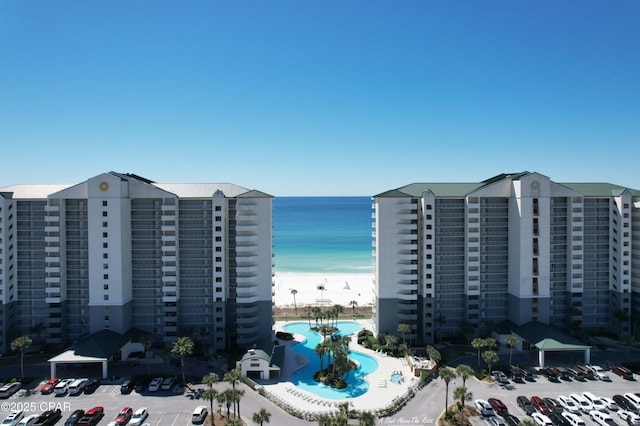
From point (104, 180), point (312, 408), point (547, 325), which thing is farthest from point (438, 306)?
point (104, 180)

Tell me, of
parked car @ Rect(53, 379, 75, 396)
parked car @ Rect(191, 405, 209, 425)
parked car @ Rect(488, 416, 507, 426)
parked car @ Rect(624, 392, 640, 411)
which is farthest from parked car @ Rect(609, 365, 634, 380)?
parked car @ Rect(53, 379, 75, 396)

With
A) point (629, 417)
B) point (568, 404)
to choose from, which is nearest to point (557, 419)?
point (568, 404)

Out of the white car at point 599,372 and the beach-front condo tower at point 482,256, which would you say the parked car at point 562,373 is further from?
the beach-front condo tower at point 482,256

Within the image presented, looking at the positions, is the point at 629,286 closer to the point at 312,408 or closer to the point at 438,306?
the point at 438,306

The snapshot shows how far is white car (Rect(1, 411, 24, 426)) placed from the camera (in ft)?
122

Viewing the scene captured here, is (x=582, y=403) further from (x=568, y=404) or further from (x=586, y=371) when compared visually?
(x=586, y=371)

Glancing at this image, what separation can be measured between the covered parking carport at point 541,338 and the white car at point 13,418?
57.0 metres

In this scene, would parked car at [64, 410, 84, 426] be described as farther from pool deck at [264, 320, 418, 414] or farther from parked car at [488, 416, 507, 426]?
parked car at [488, 416, 507, 426]

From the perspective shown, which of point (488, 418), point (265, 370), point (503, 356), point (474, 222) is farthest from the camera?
point (474, 222)

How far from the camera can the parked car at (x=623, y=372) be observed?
4679 centimetres

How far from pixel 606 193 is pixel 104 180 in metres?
73.3

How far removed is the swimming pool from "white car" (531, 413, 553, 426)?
17.0 metres

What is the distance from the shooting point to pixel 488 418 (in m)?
38.7

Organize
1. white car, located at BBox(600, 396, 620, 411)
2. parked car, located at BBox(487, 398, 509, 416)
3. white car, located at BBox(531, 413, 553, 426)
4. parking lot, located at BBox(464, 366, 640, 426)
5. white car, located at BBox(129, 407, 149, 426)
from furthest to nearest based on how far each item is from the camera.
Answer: parking lot, located at BBox(464, 366, 640, 426), white car, located at BBox(600, 396, 620, 411), parked car, located at BBox(487, 398, 509, 416), white car, located at BBox(129, 407, 149, 426), white car, located at BBox(531, 413, 553, 426)
